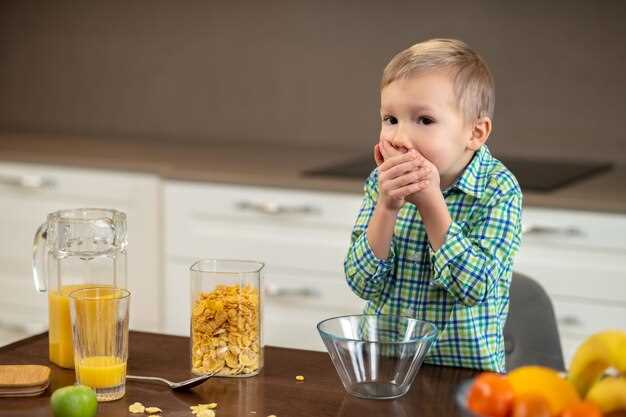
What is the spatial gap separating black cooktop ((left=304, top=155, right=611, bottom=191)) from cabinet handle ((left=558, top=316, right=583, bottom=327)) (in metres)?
0.31

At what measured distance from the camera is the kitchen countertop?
8.45 feet

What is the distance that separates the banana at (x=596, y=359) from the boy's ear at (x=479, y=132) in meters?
0.49

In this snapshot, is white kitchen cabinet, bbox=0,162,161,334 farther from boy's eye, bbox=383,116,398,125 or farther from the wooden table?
boy's eye, bbox=383,116,398,125

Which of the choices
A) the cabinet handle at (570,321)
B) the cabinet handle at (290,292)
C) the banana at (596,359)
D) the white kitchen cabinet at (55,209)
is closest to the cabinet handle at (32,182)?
the white kitchen cabinet at (55,209)

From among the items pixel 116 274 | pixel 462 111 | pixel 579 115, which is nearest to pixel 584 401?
pixel 462 111

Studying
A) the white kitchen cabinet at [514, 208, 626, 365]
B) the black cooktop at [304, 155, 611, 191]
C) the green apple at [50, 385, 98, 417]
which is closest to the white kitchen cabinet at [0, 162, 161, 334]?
the black cooktop at [304, 155, 611, 191]

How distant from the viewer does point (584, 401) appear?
1.06 m

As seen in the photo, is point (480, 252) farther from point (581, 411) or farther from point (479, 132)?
point (581, 411)

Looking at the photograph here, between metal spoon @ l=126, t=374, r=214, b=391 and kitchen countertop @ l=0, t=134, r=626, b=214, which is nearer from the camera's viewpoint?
metal spoon @ l=126, t=374, r=214, b=391

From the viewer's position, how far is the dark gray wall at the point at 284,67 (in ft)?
10.2

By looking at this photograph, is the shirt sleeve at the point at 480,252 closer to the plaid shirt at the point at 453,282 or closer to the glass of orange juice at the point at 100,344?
the plaid shirt at the point at 453,282

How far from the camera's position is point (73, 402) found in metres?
1.17

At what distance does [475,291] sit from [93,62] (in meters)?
2.52

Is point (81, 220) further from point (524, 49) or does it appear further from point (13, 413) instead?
point (524, 49)
